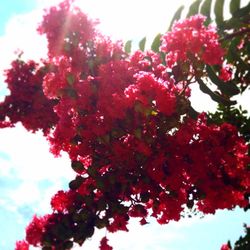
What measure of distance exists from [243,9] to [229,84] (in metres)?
1.02

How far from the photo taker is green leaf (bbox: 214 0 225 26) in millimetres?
5484

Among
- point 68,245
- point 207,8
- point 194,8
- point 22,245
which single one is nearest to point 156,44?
point 194,8

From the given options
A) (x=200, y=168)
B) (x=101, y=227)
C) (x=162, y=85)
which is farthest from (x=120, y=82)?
(x=101, y=227)

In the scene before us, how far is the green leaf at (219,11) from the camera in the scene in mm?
5484

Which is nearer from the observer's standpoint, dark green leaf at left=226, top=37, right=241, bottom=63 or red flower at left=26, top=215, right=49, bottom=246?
red flower at left=26, top=215, right=49, bottom=246

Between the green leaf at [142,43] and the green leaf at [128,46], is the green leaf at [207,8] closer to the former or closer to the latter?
the green leaf at [142,43]

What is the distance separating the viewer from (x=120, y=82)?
4.44m

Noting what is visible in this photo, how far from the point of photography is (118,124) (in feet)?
14.5

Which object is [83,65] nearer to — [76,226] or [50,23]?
[50,23]

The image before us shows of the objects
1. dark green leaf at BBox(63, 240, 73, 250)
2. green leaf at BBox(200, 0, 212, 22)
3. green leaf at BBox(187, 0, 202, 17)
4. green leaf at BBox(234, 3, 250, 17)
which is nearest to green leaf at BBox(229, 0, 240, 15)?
green leaf at BBox(234, 3, 250, 17)

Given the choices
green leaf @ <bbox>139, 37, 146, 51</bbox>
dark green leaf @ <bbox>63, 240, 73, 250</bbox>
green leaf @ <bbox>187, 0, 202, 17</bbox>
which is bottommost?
dark green leaf @ <bbox>63, 240, 73, 250</bbox>

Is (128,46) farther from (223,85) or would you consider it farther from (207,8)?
(223,85)

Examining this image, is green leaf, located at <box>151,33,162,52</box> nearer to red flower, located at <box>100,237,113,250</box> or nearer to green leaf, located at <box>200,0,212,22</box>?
green leaf, located at <box>200,0,212,22</box>

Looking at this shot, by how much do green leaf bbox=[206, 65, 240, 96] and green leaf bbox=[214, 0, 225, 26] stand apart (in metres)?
0.80
